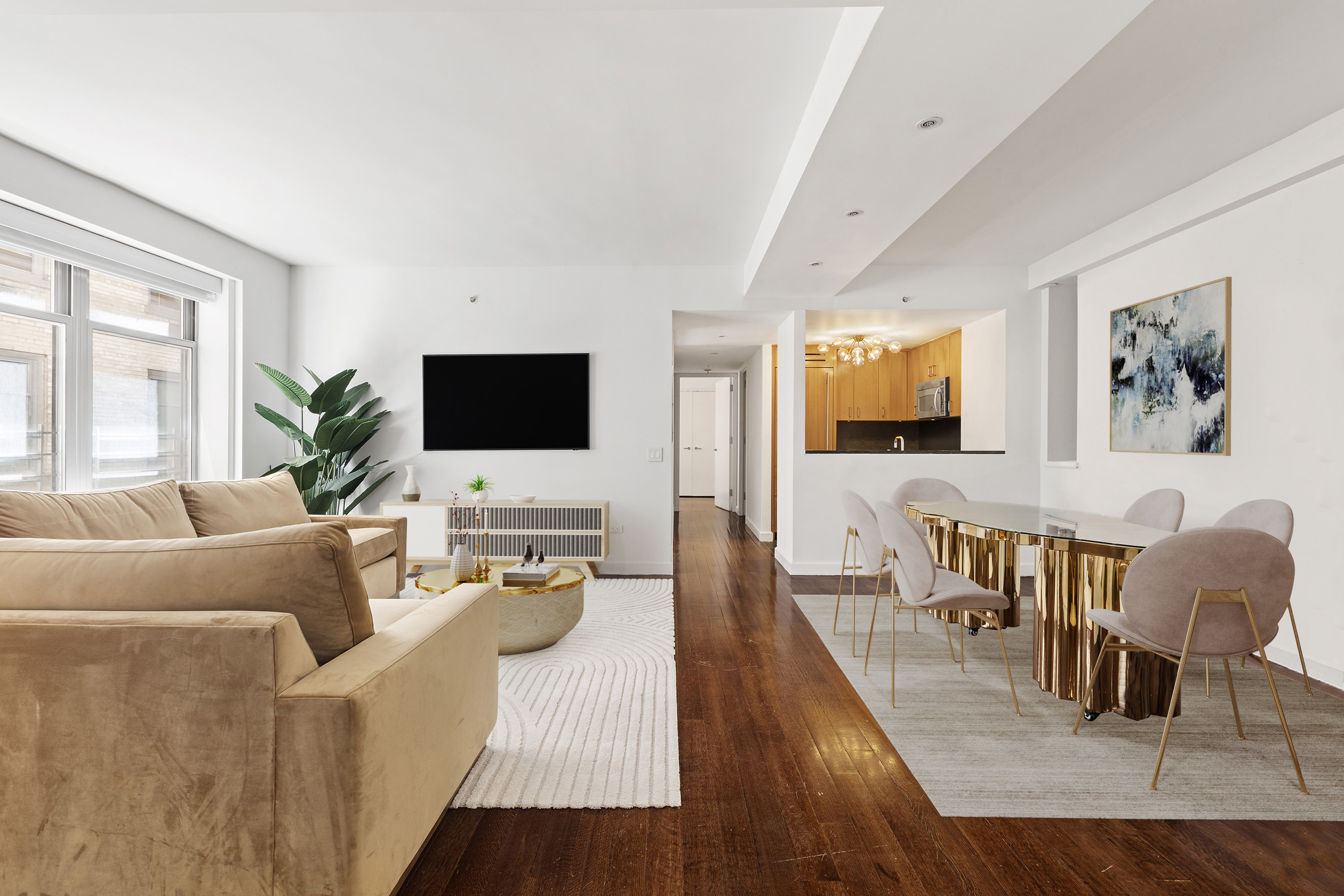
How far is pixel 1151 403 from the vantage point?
382 cm

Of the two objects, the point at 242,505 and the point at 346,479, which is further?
the point at 346,479

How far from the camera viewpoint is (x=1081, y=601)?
2.46 m

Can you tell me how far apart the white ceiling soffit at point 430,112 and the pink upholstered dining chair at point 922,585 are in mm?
1798

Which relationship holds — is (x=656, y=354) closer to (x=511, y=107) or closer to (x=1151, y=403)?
(x=511, y=107)

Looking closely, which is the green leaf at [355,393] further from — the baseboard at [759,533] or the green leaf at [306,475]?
the baseboard at [759,533]

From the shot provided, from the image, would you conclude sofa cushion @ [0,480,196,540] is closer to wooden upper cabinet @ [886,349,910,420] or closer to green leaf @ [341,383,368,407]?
green leaf @ [341,383,368,407]

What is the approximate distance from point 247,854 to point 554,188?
321cm

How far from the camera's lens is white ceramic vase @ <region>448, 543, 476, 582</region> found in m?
3.09

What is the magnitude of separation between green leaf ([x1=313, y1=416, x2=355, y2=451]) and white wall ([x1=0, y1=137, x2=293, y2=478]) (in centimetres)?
58

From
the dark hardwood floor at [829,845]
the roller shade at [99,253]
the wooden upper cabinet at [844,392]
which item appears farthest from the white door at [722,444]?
the dark hardwood floor at [829,845]

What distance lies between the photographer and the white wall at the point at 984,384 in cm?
516

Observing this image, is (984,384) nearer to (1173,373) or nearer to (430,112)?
(1173,373)

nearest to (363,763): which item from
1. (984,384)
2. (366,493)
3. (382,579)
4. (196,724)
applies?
(196,724)

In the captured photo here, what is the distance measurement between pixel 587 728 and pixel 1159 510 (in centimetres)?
301
